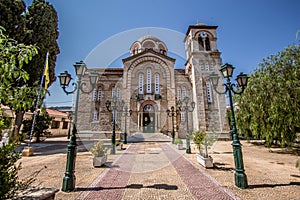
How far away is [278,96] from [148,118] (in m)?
14.2

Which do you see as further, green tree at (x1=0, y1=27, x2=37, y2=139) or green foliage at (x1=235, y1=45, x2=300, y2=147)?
green foliage at (x1=235, y1=45, x2=300, y2=147)

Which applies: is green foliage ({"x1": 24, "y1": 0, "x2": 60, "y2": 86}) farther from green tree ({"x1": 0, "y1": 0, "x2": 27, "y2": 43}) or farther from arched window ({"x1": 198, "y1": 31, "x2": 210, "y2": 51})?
arched window ({"x1": 198, "y1": 31, "x2": 210, "y2": 51})

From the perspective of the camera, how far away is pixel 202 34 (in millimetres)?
22078

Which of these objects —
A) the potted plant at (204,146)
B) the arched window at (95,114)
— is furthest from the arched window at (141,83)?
the potted plant at (204,146)

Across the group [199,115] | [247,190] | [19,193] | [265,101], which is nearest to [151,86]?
[199,115]

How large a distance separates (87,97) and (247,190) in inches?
828

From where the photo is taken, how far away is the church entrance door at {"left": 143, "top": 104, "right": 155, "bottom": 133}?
19.5 meters

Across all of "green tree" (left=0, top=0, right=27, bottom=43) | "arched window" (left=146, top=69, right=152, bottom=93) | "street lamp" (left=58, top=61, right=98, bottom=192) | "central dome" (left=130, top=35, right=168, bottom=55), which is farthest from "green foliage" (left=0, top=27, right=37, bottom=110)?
"central dome" (left=130, top=35, right=168, bottom=55)

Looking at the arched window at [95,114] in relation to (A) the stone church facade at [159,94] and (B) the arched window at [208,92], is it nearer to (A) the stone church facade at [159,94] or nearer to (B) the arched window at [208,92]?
(A) the stone church facade at [159,94]

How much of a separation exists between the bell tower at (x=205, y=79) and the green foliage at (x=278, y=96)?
8.29 metres

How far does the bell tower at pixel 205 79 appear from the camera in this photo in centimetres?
1881

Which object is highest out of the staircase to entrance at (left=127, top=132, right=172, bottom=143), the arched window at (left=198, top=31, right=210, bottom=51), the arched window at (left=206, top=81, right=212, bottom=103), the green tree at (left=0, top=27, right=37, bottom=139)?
the arched window at (left=198, top=31, right=210, bottom=51)

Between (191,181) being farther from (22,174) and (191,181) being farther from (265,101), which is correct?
(265,101)

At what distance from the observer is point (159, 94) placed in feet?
66.5
